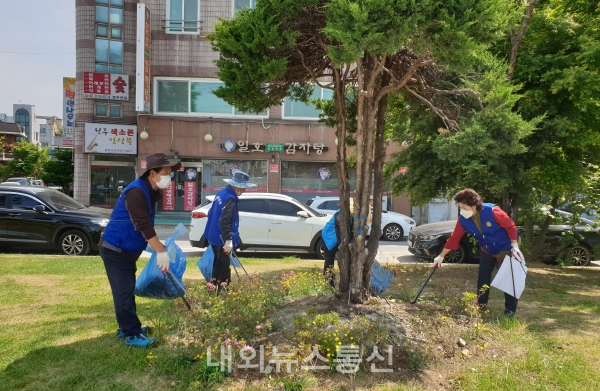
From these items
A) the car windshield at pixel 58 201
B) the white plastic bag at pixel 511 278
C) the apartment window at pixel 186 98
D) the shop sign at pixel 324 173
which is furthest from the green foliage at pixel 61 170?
the white plastic bag at pixel 511 278

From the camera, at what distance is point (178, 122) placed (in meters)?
19.9

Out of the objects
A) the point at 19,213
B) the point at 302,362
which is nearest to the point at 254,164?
the point at 19,213

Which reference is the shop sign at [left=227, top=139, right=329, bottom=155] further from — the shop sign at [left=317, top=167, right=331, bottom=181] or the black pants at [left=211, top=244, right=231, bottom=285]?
the black pants at [left=211, top=244, right=231, bottom=285]

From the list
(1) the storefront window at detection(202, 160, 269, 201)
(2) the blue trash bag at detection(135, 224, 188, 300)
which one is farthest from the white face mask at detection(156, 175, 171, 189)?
(1) the storefront window at detection(202, 160, 269, 201)

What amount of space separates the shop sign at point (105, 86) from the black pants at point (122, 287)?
56.6 feet

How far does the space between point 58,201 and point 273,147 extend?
34.6 feet

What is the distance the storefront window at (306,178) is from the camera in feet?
67.9

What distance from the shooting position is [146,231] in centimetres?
401

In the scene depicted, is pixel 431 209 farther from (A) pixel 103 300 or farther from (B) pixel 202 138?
(A) pixel 103 300

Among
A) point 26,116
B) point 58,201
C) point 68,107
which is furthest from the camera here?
point 26,116

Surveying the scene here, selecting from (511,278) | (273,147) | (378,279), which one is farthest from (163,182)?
(273,147)

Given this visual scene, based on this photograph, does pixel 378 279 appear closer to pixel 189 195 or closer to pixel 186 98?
pixel 189 195

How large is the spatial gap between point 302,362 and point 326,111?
362 cm

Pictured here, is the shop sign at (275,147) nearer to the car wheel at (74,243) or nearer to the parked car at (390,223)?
the parked car at (390,223)
